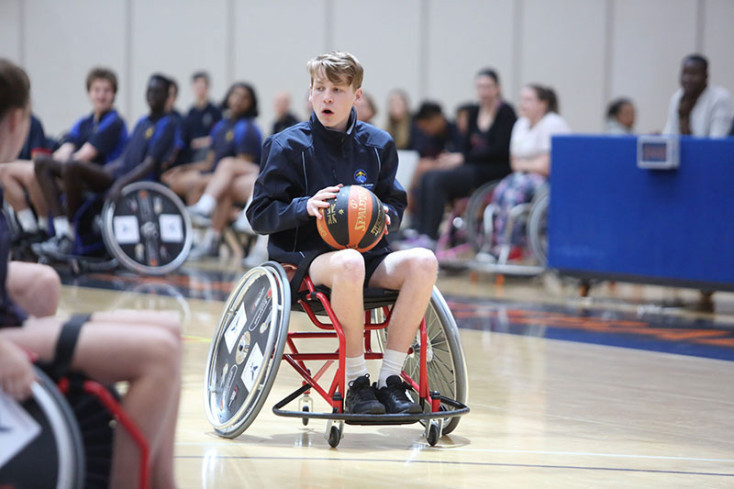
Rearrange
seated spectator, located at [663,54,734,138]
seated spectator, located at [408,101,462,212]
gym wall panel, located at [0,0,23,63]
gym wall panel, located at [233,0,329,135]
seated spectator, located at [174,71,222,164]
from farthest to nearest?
gym wall panel, located at [0,0,23,63] → gym wall panel, located at [233,0,329,135] → seated spectator, located at [174,71,222,164] → seated spectator, located at [408,101,462,212] → seated spectator, located at [663,54,734,138]

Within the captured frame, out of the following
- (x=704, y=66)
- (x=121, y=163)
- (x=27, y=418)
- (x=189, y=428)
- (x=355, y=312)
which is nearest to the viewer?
(x=27, y=418)

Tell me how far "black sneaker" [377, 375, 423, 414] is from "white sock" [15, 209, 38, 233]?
544 centimetres

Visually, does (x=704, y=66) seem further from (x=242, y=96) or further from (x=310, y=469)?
(x=310, y=469)

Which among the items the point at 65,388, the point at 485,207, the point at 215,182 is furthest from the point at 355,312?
the point at 215,182

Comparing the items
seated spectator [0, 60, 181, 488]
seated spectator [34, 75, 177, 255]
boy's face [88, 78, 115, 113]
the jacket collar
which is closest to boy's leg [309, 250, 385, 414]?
the jacket collar

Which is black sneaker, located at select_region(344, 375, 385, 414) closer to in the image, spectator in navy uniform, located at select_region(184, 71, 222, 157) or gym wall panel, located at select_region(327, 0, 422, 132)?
spectator in navy uniform, located at select_region(184, 71, 222, 157)

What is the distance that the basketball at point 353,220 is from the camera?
123 inches

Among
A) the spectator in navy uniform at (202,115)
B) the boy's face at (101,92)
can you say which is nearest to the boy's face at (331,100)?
the boy's face at (101,92)

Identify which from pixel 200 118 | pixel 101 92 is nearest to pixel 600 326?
pixel 101 92

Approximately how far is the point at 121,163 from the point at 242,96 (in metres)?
1.48

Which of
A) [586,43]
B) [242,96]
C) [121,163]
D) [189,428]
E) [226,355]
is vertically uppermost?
[586,43]

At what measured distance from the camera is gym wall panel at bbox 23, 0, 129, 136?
47.0ft

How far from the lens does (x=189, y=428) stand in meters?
3.35

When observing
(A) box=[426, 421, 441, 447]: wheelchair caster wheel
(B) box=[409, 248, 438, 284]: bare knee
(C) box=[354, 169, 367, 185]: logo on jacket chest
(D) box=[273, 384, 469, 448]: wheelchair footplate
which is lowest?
(A) box=[426, 421, 441, 447]: wheelchair caster wheel
